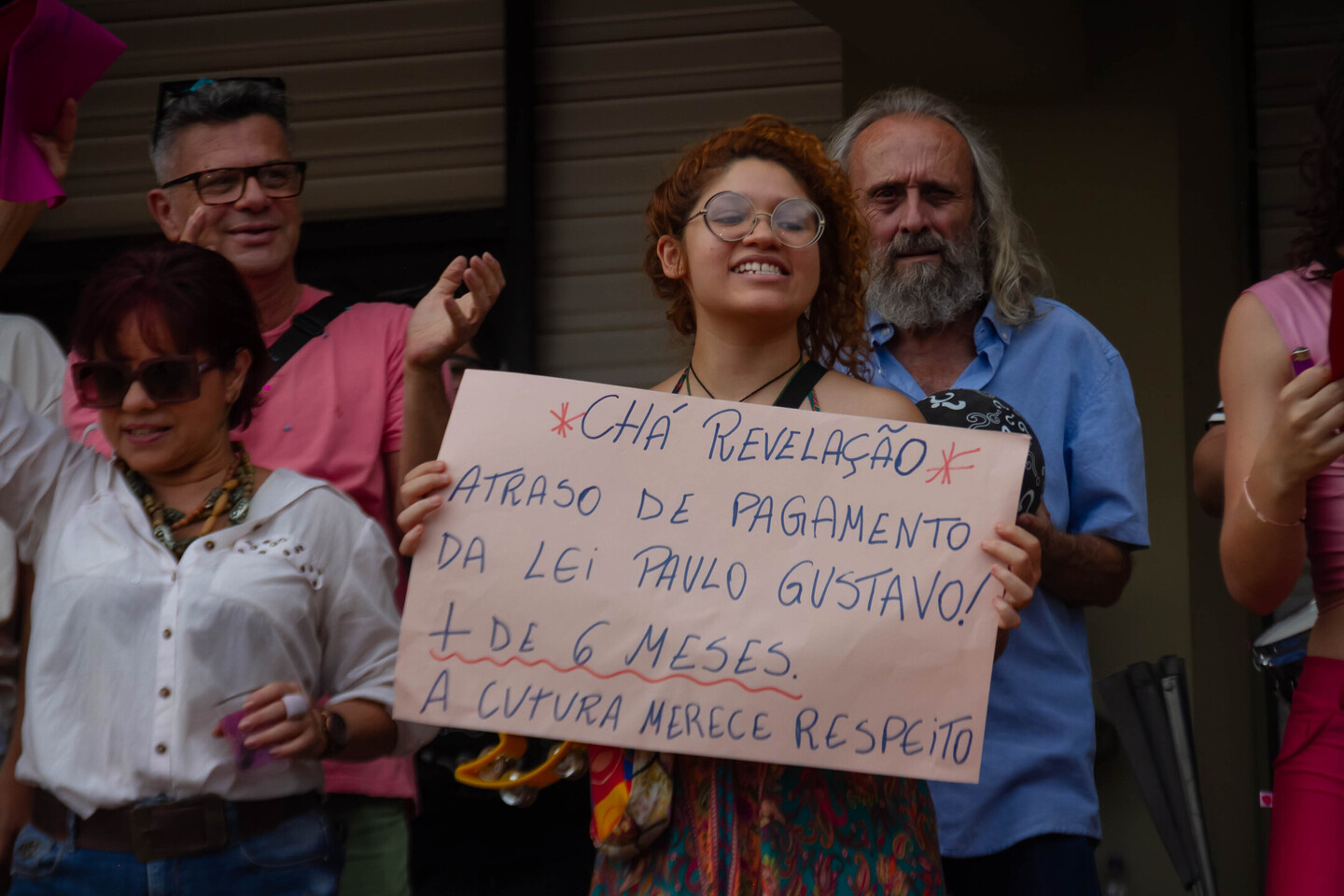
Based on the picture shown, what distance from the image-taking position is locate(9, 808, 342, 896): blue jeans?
223cm

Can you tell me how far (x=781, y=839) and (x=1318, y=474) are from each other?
97cm

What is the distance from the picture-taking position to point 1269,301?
2.32 m

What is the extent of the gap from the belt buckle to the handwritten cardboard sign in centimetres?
36

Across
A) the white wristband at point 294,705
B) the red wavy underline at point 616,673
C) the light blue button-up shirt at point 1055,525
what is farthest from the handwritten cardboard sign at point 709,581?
the light blue button-up shirt at point 1055,525

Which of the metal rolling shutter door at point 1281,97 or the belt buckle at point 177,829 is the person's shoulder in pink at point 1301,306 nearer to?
the belt buckle at point 177,829

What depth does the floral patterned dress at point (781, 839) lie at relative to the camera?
2.11m

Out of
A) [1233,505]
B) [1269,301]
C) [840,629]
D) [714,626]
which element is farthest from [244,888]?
[1269,301]

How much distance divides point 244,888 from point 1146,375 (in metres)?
3.31

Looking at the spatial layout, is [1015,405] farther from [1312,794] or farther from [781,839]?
[781,839]

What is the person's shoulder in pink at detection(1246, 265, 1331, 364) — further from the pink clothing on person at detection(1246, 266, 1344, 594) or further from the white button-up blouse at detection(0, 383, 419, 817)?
the white button-up blouse at detection(0, 383, 419, 817)

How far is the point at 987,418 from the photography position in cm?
243

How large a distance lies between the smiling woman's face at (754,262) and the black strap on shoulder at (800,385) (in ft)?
0.29

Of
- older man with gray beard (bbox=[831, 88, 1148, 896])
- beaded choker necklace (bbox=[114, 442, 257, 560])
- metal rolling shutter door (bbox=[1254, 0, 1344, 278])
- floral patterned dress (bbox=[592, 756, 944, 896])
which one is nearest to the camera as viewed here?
floral patterned dress (bbox=[592, 756, 944, 896])

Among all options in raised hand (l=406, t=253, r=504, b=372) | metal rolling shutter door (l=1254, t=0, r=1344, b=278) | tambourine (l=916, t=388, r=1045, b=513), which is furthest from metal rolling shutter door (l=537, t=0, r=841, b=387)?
tambourine (l=916, t=388, r=1045, b=513)
